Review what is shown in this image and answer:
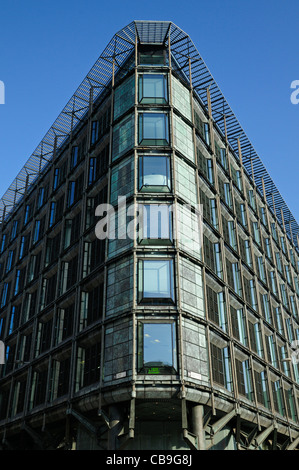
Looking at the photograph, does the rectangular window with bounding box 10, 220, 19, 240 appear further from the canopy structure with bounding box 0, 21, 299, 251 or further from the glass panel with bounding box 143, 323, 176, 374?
the glass panel with bounding box 143, 323, 176, 374

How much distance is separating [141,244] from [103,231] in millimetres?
4794

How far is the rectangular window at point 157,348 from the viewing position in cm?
2861

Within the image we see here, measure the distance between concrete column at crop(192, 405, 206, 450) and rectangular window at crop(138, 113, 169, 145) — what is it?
62.4 feet

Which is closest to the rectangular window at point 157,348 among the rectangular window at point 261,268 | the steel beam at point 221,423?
the steel beam at point 221,423

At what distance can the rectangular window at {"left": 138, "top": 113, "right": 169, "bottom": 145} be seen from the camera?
120 feet

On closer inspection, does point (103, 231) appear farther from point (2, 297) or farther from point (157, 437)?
point (2, 297)

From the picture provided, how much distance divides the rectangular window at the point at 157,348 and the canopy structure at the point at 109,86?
22.4 m

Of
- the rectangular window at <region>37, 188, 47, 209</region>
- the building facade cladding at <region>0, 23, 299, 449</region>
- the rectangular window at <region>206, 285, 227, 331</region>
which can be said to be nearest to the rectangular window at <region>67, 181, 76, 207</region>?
the building facade cladding at <region>0, 23, 299, 449</region>

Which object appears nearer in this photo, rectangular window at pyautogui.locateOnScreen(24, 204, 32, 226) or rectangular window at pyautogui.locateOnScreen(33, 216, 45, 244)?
rectangular window at pyautogui.locateOnScreen(33, 216, 45, 244)

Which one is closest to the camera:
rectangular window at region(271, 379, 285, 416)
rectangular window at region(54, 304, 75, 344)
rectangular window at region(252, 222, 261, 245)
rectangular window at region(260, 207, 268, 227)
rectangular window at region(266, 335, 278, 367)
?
rectangular window at region(54, 304, 75, 344)

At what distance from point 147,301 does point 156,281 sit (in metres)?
1.48
